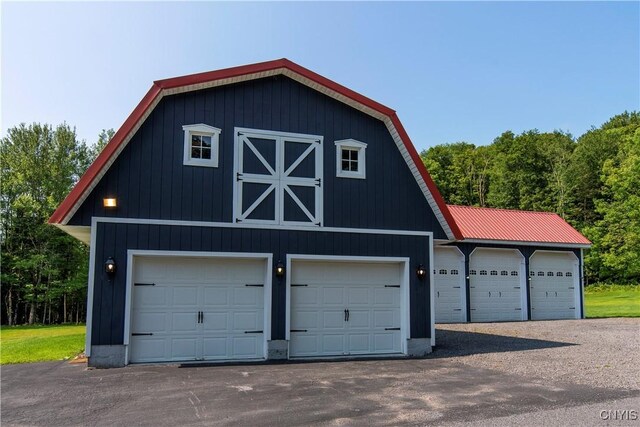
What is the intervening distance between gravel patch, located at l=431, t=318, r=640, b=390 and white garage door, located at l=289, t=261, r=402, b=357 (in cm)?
139

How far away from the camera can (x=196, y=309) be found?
401 inches

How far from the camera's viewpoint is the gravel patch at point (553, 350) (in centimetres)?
844

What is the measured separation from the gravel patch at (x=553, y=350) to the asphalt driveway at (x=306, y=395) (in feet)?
0.68

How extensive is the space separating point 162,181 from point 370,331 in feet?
18.2

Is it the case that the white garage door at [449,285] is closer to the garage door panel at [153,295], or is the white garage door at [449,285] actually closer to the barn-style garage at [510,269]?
the barn-style garage at [510,269]

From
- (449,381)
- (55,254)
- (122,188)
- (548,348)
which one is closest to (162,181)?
(122,188)

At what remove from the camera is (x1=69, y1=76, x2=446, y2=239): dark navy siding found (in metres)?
9.88

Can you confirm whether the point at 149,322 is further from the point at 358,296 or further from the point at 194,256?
the point at 358,296

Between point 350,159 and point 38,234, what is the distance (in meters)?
24.5

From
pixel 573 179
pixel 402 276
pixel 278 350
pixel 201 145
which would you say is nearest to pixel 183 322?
pixel 278 350

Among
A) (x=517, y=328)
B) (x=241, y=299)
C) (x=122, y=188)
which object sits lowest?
(x=517, y=328)

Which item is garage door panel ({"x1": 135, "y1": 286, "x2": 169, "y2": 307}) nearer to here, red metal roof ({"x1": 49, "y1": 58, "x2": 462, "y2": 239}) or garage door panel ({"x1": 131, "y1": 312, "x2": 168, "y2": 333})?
garage door panel ({"x1": 131, "y1": 312, "x2": 168, "y2": 333})

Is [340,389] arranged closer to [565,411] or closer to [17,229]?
[565,411]

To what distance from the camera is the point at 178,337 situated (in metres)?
10.0
